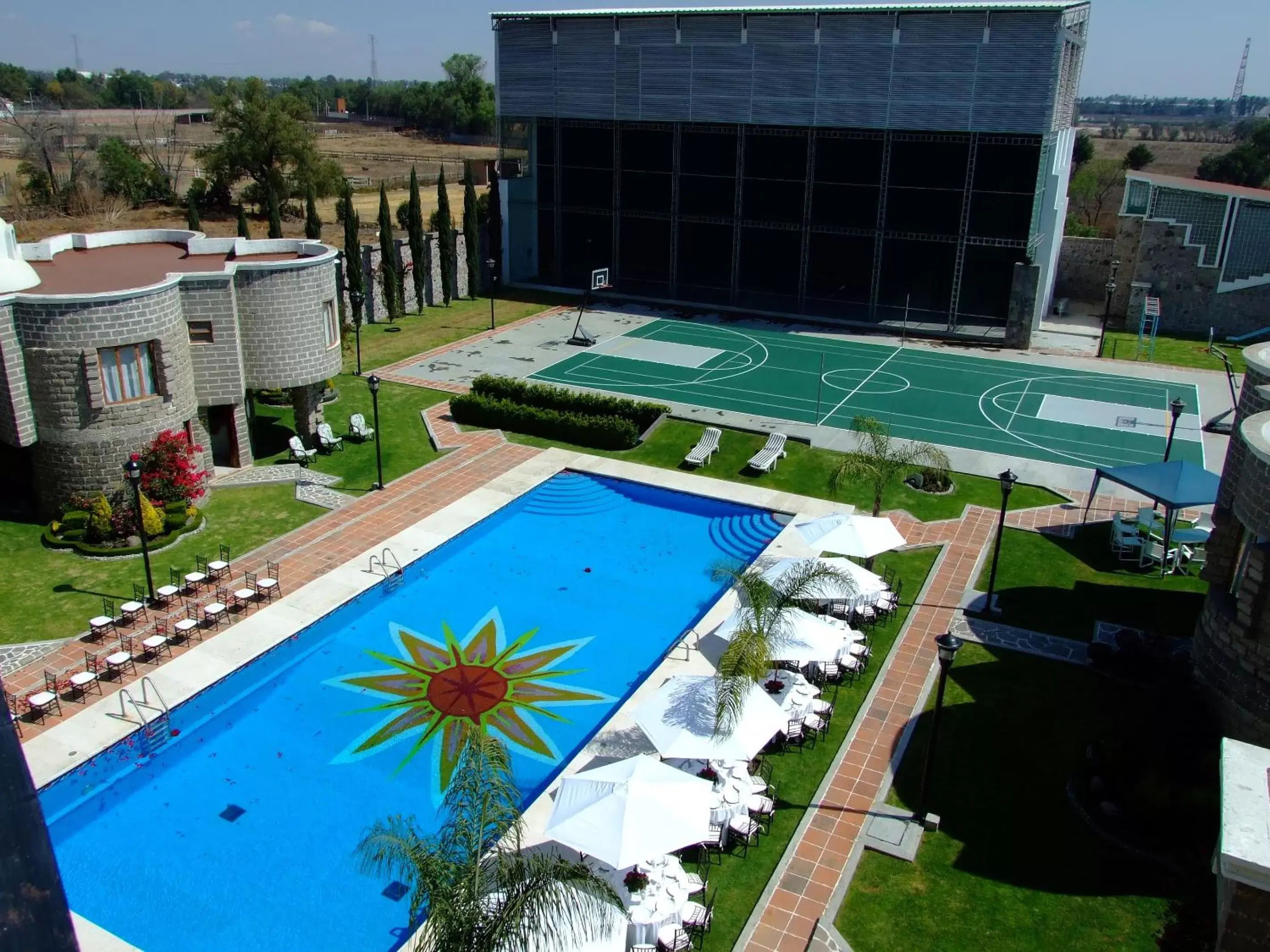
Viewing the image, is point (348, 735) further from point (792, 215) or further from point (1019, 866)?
point (792, 215)

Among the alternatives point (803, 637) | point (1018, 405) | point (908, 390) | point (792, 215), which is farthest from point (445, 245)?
point (803, 637)

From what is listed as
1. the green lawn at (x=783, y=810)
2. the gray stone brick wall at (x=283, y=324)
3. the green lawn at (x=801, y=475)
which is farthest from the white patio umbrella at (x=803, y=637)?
the gray stone brick wall at (x=283, y=324)

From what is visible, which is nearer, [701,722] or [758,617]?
[701,722]

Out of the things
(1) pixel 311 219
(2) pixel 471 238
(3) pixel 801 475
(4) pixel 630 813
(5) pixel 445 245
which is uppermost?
(1) pixel 311 219

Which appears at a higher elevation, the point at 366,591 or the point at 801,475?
the point at 801,475

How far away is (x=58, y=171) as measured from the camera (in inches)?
2896

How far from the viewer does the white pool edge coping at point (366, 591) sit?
1744cm

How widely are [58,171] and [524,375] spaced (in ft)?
179

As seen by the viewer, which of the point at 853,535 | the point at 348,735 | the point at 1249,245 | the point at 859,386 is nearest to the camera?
the point at 348,735

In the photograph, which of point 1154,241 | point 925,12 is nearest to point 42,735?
point 925,12

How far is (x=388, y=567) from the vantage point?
24.1 meters

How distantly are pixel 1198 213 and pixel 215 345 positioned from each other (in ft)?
142

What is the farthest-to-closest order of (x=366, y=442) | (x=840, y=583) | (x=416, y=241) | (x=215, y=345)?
(x=416, y=241)
(x=366, y=442)
(x=215, y=345)
(x=840, y=583)

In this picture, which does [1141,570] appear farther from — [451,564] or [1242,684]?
[451,564]
